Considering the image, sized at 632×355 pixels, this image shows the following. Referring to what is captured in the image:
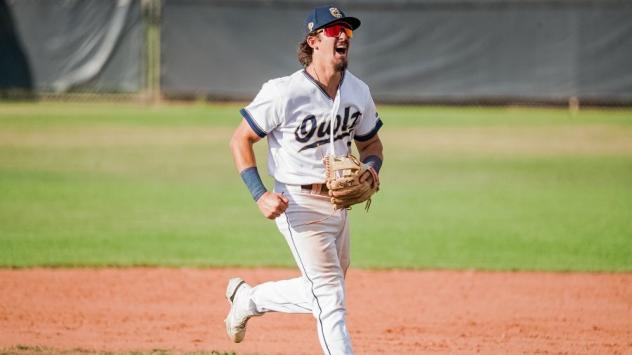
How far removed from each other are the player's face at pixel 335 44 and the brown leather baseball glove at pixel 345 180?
20.2 inches

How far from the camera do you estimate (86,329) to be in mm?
7199

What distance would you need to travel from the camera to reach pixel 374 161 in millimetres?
5746

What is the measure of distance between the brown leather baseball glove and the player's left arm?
1.23 ft

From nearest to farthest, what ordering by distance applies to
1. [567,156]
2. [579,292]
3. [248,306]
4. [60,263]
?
[248,306] → [579,292] → [60,263] → [567,156]

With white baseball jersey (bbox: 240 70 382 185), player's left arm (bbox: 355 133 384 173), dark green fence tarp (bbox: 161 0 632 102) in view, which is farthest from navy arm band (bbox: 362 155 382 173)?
dark green fence tarp (bbox: 161 0 632 102)

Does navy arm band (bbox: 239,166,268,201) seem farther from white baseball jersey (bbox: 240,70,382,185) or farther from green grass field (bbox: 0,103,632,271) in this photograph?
green grass field (bbox: 0,103,632,271)

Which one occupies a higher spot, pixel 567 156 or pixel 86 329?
pixel 86 329

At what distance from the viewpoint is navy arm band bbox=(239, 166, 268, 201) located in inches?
209

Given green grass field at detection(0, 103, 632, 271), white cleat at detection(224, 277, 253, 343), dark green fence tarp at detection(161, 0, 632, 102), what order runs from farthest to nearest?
dark green fence tarp at detection(161, 0, 632, 102), green grass field at detection(0, 103, 632, 271), white cleat at detection(224, 277, 253, 343)

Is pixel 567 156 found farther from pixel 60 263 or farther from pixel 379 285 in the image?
pixel 60 263

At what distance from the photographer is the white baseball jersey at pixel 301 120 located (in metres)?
5.31

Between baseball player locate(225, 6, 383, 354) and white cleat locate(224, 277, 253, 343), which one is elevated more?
baseball player locate(225, 6, 383, 354)

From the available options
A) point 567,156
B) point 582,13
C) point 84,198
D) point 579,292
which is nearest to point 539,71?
point 582,13

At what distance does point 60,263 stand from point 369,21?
13.1 m
